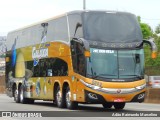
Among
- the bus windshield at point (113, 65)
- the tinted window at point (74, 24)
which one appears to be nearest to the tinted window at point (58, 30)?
the tinted window at point (74, 24)

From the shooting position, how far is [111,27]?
21641mm

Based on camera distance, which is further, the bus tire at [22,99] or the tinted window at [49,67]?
the bus tire at [22,99]

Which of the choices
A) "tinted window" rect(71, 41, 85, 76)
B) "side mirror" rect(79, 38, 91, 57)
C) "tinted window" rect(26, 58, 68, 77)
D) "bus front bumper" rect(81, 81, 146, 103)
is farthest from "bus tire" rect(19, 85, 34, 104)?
"side mirror" rect(79, 38, 91, 57)

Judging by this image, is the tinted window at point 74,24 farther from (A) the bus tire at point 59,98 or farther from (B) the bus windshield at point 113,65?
(A) the bus tire at point 59,98

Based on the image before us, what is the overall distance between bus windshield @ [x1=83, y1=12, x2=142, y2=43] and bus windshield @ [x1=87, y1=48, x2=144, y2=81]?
0.56m

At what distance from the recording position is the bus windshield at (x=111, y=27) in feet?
69.9

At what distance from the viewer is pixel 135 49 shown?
21.5 metres

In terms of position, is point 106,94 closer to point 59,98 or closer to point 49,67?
point 59,98

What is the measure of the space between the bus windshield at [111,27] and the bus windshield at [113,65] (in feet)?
1.83

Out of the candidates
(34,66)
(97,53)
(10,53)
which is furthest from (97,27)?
(10,53)

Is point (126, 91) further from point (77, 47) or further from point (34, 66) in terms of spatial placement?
point (34, 66)

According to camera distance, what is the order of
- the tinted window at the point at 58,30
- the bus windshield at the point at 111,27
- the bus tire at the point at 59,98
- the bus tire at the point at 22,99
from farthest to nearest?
the bus tire at the point at 22,99
the bus tire at the point at 59,98
the tinted window at the point at 58,30
the bus windshield at the point at 111,27

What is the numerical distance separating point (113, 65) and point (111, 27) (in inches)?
Result: 63.9

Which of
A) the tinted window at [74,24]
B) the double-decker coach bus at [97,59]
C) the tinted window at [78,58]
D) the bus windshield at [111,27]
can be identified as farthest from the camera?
the tinted window at [74,24]
